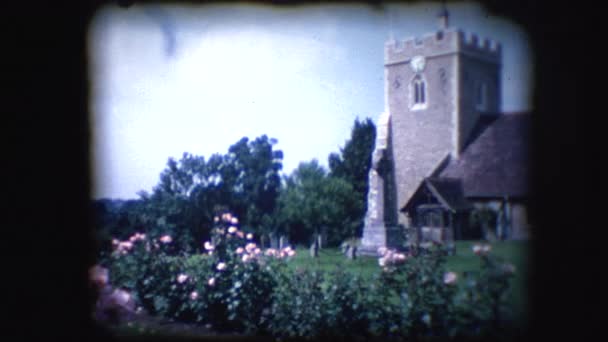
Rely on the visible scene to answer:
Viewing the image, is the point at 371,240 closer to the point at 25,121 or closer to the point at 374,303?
the point at 374,303

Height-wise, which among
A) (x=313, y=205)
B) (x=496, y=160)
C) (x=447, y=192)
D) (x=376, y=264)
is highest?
(x=496, y=160)

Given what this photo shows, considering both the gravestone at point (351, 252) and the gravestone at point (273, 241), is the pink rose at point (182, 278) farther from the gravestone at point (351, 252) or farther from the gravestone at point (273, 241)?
the gravestone at point (351, 252)

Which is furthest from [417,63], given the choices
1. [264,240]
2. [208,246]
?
[208,246]

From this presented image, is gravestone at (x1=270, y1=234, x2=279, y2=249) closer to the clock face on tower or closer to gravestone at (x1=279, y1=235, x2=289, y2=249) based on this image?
gravestone at (x1=279, y1=235, x2=289, y2=249)

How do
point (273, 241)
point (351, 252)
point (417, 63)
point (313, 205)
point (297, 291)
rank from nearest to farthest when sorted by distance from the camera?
1. point (417, 63)
2. point (297, 291)
3. point (351, 252)
4. point (313, 205)
5. point (273, 241)

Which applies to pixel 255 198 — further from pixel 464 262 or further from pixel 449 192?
pixel 464 262

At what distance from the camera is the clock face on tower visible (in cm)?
410

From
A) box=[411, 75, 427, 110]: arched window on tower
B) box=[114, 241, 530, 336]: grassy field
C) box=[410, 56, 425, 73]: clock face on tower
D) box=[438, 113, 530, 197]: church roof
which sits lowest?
box=[114, 241, 530, 336]: grassy field

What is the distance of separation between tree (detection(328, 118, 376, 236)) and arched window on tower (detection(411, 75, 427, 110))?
534 mm

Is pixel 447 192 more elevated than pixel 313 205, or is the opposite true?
pixel 447 192

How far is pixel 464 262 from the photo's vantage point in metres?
3.80

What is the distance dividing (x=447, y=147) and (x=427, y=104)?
19.3 inches

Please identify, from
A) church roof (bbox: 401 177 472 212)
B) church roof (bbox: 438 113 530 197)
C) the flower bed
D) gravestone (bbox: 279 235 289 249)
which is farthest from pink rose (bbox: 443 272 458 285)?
gravestone (bbox: 279 235 289 249)

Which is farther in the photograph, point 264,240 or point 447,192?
point 264,240
